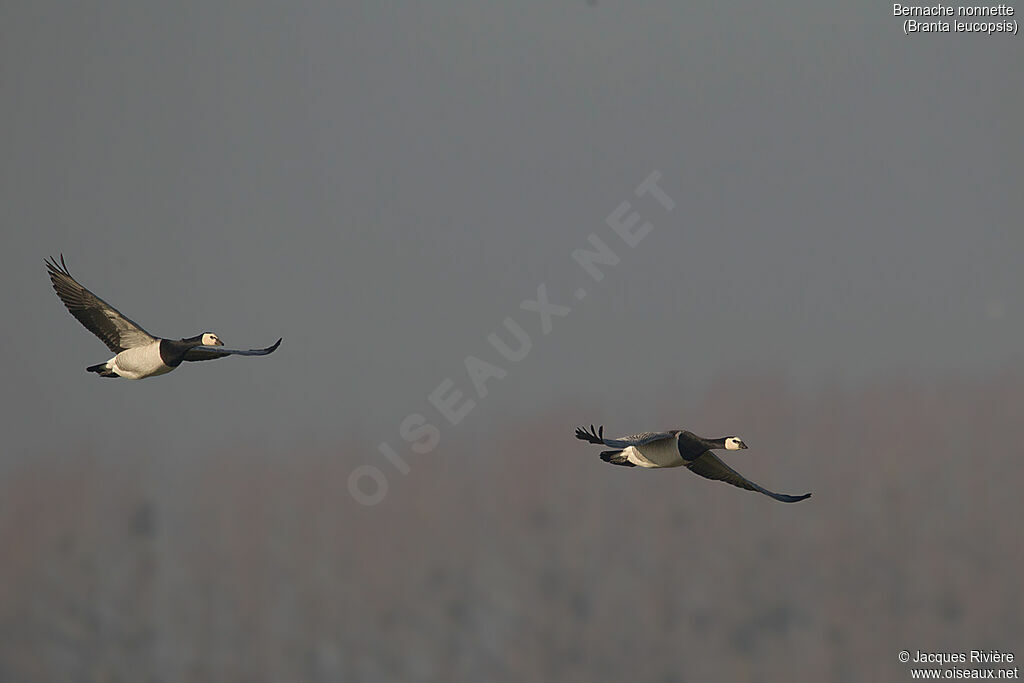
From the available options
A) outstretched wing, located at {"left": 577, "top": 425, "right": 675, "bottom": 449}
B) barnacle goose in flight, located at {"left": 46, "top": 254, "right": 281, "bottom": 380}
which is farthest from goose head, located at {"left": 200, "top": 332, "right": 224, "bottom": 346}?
outstretched wing, located at {"left": 577, "top": 425, "right": 675, "bottom": 449}

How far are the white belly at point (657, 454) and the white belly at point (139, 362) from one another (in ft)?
24.4

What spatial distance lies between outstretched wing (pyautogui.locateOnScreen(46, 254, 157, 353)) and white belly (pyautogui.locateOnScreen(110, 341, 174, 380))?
0.58 ft

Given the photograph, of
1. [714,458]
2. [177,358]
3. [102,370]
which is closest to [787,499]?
[714,458]

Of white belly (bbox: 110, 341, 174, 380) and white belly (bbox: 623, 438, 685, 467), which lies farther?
white belly (bbox: 110, 341, 174, 380)

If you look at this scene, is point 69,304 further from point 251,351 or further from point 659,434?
point 659,434

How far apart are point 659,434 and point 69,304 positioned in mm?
9867

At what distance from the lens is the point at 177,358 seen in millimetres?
17906

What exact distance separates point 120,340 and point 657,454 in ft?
29.1

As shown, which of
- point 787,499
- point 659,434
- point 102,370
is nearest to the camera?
point 787,499

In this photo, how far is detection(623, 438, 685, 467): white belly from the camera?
56.5ft

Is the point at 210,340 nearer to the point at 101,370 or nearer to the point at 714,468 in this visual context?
the point at 101,370

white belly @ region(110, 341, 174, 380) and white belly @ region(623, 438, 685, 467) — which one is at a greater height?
white belly @ region(110, 341, 174, 380)

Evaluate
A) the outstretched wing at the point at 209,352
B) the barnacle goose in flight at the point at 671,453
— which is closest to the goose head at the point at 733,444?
the barnacle goose in flight at the point at 671,453

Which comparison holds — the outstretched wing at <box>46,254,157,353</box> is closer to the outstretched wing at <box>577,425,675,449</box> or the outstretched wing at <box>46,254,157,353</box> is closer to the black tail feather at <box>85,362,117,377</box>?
the black tail feather at <box>85,362,117,377</box>
